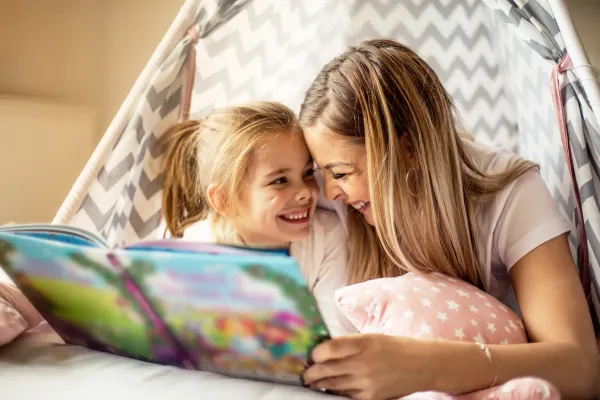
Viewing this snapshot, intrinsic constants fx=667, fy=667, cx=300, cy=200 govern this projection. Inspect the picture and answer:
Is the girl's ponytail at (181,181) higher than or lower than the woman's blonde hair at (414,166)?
higher

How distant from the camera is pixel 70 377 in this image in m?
0.81

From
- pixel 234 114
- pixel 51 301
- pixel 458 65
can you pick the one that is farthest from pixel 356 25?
pixel 51 301

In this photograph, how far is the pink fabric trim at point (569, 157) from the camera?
110 cm

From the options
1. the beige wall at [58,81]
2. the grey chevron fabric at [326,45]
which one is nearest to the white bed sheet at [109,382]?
the grey chevron fabric at [326,45]

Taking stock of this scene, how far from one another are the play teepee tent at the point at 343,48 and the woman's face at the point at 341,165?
1.17 feet

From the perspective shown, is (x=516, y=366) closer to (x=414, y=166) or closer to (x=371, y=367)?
(x=371, y=367)

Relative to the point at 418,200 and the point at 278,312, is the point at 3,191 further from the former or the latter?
the point at 278,312

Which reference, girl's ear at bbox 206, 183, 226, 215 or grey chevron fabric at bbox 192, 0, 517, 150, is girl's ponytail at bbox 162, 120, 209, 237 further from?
grey chevron fabric at bbox 192, 0, 517, 150

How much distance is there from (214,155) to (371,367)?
65 cm

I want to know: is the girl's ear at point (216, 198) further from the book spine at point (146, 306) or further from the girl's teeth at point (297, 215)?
the book spine at point (146, 306)

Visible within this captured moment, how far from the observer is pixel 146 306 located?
802mm

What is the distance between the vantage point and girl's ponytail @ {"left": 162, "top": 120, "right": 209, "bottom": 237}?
1392 millimetres

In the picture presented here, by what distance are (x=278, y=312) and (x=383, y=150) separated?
41 cm

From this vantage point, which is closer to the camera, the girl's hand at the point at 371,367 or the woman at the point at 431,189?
the girl's hand at the point at 371,367
